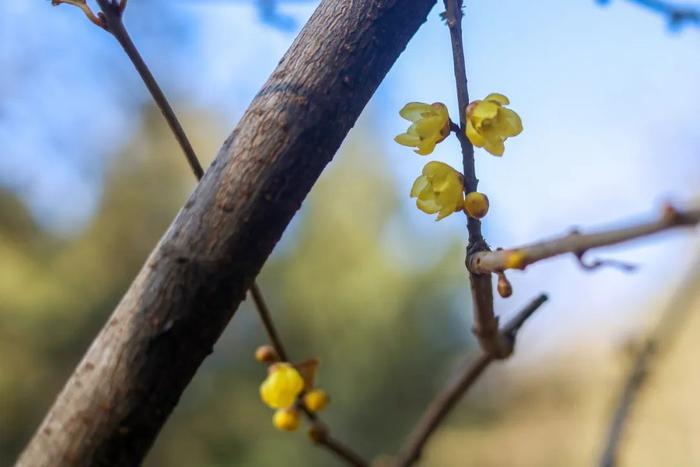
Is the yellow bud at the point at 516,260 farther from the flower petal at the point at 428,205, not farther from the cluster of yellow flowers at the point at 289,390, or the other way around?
the cluster of yellow flowers at the point at 289,390

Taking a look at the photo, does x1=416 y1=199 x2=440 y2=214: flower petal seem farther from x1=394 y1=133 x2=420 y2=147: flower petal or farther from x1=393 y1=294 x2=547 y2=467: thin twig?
x1=393 y1=294 x2=547 y2=467: thin twig

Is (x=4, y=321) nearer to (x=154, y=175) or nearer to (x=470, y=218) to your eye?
(x=154, y=175)

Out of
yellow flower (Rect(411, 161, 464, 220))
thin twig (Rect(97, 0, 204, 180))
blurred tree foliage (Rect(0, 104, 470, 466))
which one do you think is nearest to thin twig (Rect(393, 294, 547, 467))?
yellow flower (Rect(411, 161, 464, 220))

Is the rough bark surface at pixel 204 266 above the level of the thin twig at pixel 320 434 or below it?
above

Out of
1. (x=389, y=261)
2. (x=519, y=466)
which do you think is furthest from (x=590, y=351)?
(x=389, y=261)

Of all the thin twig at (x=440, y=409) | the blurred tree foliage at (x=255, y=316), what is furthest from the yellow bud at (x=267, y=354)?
the blurred tree foliage at (x=255, y=316)

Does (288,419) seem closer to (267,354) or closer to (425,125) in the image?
(267,354)
